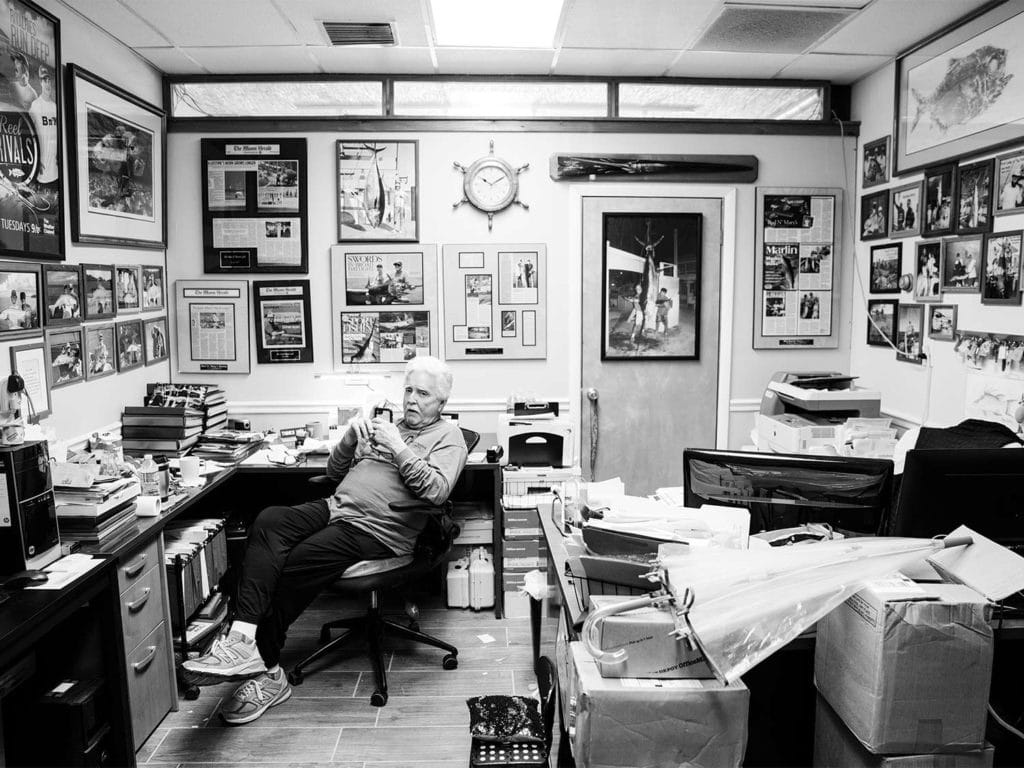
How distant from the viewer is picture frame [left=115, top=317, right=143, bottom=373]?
150 inches

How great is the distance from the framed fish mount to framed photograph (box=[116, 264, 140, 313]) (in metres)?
3.97

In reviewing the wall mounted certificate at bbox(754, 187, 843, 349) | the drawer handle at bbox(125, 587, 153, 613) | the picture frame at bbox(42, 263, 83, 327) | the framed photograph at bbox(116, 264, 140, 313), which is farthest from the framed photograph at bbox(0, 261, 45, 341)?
the wall mounted certificate at bbox(754, 187, 843, 349)

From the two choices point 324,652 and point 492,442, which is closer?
point 324,652

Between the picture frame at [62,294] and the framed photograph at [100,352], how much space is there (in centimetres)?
15

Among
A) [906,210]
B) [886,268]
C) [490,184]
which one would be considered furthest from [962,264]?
[490,184]

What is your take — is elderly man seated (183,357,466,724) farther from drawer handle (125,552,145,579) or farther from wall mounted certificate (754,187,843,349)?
wall mounted certificate (754,187,843,349)

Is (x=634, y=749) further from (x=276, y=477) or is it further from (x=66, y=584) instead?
(x=276, y=477)

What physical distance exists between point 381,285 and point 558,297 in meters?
1.02

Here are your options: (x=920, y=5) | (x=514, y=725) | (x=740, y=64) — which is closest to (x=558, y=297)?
(x=740, y=64)

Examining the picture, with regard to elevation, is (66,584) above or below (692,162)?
below

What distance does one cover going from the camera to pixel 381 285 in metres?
4.45

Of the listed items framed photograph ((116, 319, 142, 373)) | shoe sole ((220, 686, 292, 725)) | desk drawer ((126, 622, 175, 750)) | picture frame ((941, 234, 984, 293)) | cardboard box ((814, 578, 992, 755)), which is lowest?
shoe sole ((220, 686, 292, 725))

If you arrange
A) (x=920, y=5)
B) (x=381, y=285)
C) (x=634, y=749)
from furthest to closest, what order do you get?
(x=381, y=285) < (x=920, y=5) < (x=634, y=749)

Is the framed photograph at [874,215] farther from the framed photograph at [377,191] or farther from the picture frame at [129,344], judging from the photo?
the picture frame at [129,344]
